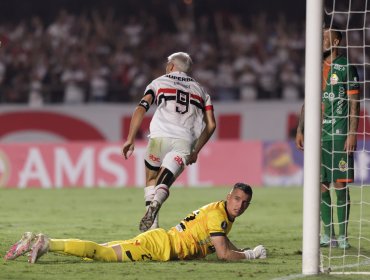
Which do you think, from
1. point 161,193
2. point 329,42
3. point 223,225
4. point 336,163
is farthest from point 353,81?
point 223,225

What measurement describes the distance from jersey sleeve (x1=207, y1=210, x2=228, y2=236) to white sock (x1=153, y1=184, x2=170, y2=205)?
1.36 m

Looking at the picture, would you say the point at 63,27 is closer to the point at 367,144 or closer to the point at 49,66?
the point at 49,66

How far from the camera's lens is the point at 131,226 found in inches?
517

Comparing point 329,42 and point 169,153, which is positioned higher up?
point 329,42

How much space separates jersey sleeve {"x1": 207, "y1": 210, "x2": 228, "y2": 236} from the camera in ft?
29.7

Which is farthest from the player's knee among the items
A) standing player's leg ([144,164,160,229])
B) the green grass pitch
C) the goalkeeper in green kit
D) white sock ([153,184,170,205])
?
the goalkeeper in green kit

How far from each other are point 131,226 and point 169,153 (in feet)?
7.94

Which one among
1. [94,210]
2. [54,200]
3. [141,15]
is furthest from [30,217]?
[141,15]

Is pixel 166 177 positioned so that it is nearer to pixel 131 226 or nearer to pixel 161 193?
pixel 161 193

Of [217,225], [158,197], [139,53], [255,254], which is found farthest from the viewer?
[139,53]

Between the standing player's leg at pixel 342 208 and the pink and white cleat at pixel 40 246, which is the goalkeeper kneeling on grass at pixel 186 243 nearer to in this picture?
the pink and white cleat at pixel 40 246

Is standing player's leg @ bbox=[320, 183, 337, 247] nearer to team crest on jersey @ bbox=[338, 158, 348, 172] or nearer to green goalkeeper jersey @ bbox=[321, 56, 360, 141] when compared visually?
team crest on jersey @ bbox=[338, 158, 348, 172]

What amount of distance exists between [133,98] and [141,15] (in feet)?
11.5

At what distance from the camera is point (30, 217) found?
47.5ft
